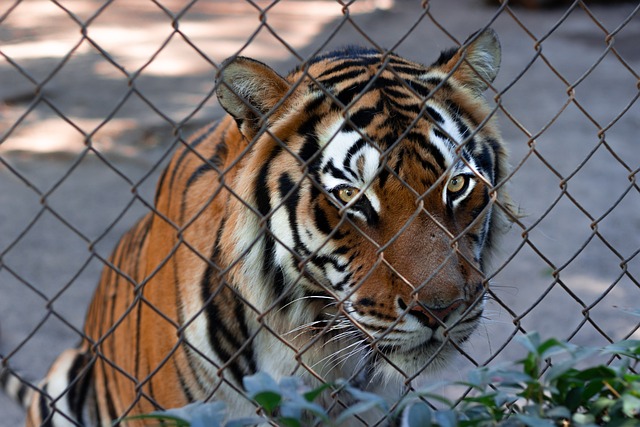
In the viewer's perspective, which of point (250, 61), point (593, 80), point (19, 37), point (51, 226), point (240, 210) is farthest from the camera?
point (19, 37)

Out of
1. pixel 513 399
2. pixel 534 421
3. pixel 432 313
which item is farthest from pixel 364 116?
pixel 534 421

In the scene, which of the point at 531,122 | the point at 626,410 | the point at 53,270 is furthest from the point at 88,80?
the point at 626,410

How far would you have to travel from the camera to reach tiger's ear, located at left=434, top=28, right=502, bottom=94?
2006 millimetres

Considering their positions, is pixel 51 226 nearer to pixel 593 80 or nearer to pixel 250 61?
pixel 250 61

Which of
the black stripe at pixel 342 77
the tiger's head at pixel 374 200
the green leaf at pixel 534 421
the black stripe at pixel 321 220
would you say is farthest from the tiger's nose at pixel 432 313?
the black stripe at pixel 342 77

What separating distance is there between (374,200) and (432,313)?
0.96 ft

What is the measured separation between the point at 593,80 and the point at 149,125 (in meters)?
3.52

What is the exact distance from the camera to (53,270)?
4.18 meters

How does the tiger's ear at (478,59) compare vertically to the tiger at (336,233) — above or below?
above

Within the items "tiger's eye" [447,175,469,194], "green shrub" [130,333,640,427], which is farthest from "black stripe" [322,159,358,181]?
"green shrub" [130,333,640,427]

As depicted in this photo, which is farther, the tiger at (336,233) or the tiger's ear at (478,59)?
the tiger's ear at (478,59)

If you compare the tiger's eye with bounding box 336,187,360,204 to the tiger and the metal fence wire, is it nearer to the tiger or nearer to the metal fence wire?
the tiger

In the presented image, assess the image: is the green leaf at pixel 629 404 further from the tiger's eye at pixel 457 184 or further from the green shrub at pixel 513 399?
the tiger's eye at pixel 457 184

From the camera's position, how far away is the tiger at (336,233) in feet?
6.14
